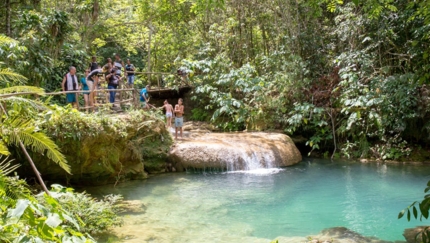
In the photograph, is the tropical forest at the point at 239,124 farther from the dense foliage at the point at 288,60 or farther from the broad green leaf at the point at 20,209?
the broad green leaf at the point at 20,209

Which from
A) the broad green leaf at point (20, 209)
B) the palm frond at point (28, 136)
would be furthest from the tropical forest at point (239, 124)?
the broad green leaf at point (20, 209)

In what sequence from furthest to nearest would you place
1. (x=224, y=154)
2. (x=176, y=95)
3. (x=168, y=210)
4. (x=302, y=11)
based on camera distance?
(x=176, y=95), (x=302, y=11), (x=224, y=154), (x=168, y=210)

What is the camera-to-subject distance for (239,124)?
1622 centimetres

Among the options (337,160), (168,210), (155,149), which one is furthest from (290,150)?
(168,210)

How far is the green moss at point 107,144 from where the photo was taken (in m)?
8.94

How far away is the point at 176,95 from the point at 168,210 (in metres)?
12.1

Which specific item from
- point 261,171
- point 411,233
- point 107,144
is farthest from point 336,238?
point 107,144

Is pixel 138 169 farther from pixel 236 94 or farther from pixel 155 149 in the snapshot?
pixel 236 94

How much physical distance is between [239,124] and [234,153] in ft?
13.7

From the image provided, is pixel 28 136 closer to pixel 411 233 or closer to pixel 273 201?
pixel 411 233

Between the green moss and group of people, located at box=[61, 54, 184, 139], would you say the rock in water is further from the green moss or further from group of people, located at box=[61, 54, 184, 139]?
group of people, located at box=[61, 54, 184, 139]

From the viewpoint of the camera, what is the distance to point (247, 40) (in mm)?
17547

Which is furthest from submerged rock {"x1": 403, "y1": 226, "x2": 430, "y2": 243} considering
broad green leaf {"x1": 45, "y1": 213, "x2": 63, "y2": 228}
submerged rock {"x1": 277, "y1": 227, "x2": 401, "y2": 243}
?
broad green leaf {"x1": 45, "y1": 213, "x2": 63, "y2": 228}

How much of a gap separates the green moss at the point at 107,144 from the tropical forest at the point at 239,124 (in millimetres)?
34
